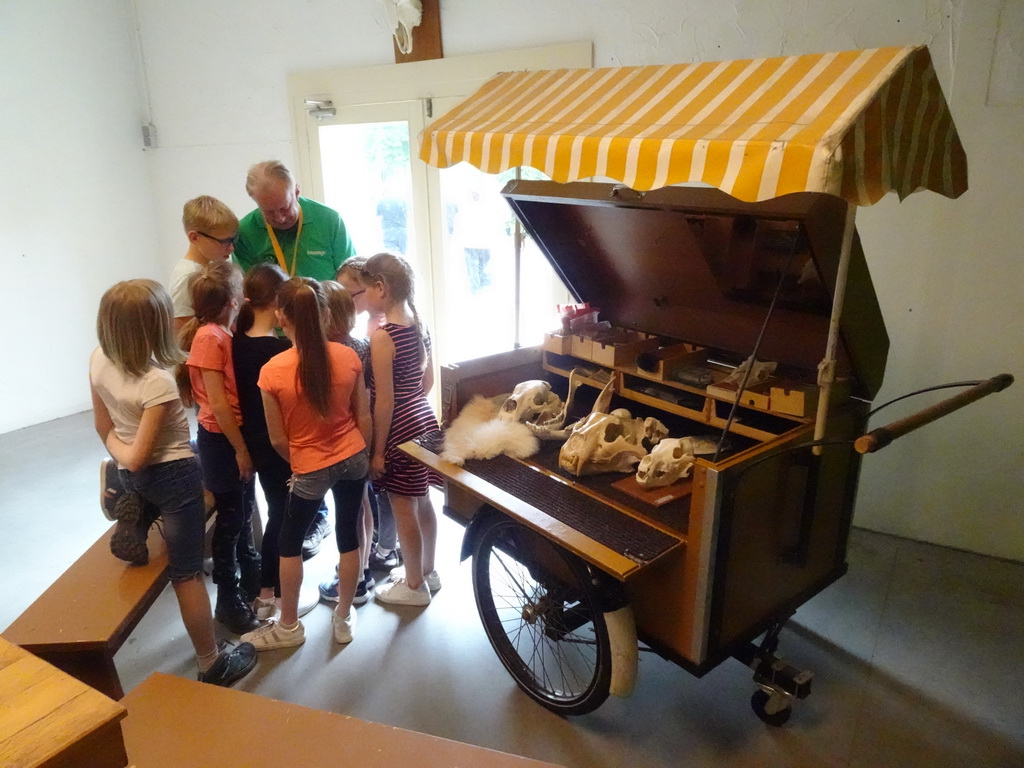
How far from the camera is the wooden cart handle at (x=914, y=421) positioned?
148cm

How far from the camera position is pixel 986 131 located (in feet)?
8.38

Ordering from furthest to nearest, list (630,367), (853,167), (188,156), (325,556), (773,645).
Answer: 1. (188,156)
2. (325,556)
3. (630,367)
4. (773,645)
5. (853,167)

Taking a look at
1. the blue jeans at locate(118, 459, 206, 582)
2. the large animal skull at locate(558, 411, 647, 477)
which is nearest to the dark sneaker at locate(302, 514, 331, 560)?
the blue jeans at locate(118, 459, 206, 582)

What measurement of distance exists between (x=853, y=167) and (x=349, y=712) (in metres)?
2.09

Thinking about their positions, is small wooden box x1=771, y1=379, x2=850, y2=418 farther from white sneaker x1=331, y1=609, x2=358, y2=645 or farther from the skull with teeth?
white sneaker x1=331, y1=609, x2=358, y2=645

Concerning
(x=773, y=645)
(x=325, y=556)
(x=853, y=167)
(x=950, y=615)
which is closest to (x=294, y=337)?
(x=325, y=556)

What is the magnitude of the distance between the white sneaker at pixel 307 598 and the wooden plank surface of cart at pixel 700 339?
0.81m

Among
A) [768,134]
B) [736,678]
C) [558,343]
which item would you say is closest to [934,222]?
[558,343]

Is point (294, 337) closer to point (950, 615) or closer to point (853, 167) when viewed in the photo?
point (853, 167)

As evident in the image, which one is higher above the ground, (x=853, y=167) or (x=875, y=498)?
(x=853, y=167)

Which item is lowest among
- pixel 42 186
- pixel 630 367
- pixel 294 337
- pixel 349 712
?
pixel 349 712

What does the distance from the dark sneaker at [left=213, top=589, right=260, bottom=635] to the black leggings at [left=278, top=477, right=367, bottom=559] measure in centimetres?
40

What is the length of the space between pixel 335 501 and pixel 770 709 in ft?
5.09

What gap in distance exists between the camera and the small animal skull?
A: 1880mm
